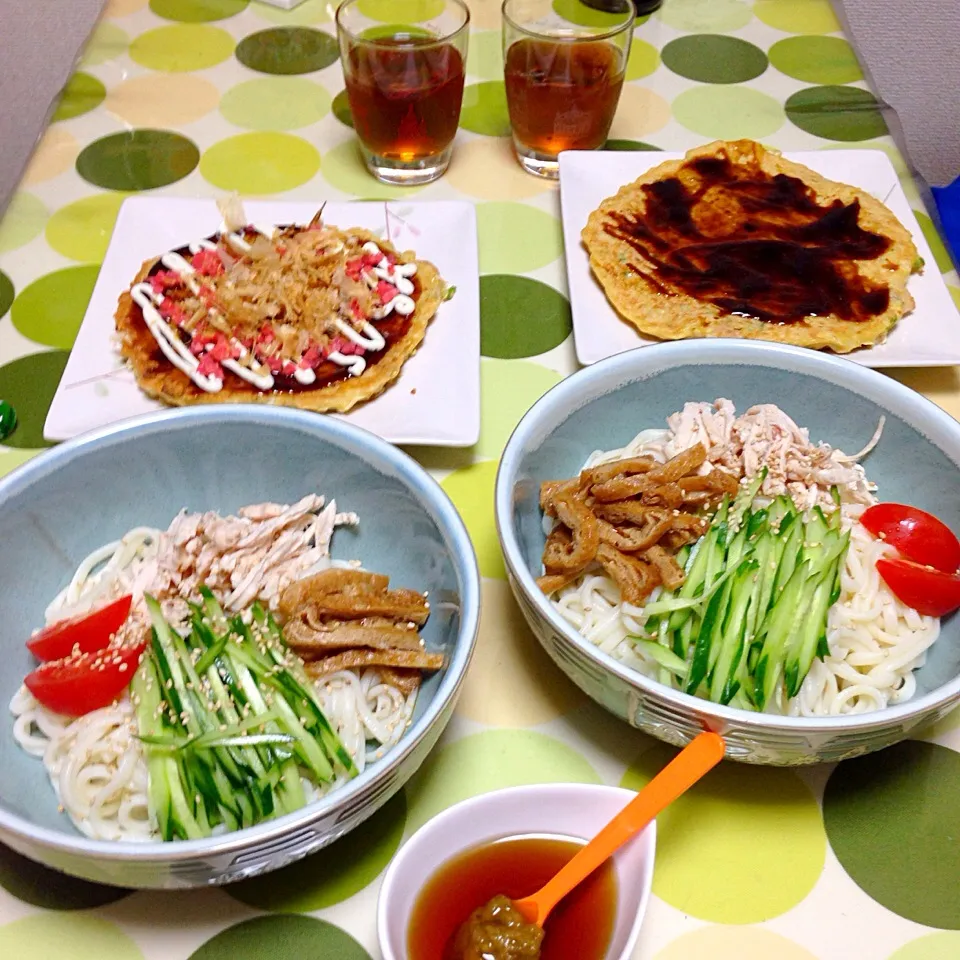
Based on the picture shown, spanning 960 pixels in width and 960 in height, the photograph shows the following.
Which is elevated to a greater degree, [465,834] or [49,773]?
[465,834]

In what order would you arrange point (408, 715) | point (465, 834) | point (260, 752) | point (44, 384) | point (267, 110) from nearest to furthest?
point (465, 834), point (260, 752), point (408, 715), point (44, 384), point (267, 110)

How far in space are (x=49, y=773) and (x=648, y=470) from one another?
1096 mm

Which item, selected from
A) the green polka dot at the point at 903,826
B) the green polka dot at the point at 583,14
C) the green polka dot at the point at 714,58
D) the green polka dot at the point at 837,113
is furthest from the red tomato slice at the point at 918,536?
the green polka dot at the point at 714,58

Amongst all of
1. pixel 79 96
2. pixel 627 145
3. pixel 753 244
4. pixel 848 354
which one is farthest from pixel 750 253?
pixel 79 96

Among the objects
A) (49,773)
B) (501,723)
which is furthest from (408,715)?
(49,773)

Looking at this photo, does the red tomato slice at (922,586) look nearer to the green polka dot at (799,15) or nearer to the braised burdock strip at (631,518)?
the braised burdock strip at (631,518)

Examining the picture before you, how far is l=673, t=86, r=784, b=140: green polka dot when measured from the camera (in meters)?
2.75

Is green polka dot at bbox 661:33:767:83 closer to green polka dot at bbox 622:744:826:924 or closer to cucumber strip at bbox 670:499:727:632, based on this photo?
cucumber strip at bbox 670:499:727:632

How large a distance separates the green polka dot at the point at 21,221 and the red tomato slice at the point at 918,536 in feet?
7.00

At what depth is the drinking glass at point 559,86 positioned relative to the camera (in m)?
2.36

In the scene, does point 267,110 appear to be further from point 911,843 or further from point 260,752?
point 911,843

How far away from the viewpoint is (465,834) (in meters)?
1.20

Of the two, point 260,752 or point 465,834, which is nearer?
point 465,834

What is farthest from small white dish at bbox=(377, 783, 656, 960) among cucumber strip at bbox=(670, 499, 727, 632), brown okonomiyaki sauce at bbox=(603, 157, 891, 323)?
brown okonomiyaki sauce at bbox=(603, 157, 891, 323)
